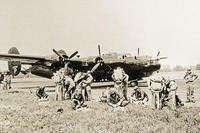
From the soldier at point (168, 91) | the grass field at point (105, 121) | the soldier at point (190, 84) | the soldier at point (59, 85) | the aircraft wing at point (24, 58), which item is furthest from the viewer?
the aircraft wing at point (24, 58)

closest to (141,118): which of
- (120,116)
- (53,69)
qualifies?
(120,116)

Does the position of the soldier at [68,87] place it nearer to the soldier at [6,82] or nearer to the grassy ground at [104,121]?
the grassy ground at [104,121]

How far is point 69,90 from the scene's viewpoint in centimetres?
2012

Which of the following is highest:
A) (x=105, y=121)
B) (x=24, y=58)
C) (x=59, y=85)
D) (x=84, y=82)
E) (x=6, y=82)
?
(x=24, y=58)

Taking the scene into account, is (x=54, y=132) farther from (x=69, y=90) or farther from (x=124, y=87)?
(x=69, y=90)

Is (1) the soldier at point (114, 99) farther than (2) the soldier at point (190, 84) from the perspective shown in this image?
No

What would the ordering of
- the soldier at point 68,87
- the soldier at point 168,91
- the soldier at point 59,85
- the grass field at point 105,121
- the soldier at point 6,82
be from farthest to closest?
the soldier at point 6,82 < the soldier at point 59,85 < the soldier at point 68,87 < the soldier at point 168,91 < the grass field at point 105,121

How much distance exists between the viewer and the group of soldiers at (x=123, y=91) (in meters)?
14.6

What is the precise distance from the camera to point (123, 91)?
1766cm

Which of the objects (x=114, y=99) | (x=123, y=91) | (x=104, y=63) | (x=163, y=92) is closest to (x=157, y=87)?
(x=163, y=92)

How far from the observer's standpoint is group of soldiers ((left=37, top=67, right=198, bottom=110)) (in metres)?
14.6

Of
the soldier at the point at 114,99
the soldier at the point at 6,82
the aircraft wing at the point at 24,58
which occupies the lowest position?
the soldier at the point at 6,82

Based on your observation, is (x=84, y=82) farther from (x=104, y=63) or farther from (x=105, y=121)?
(x=104, y=63)

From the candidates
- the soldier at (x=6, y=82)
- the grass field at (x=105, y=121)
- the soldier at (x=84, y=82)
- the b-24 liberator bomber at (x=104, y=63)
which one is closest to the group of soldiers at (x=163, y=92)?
the grass field at (x=105, y=121)
